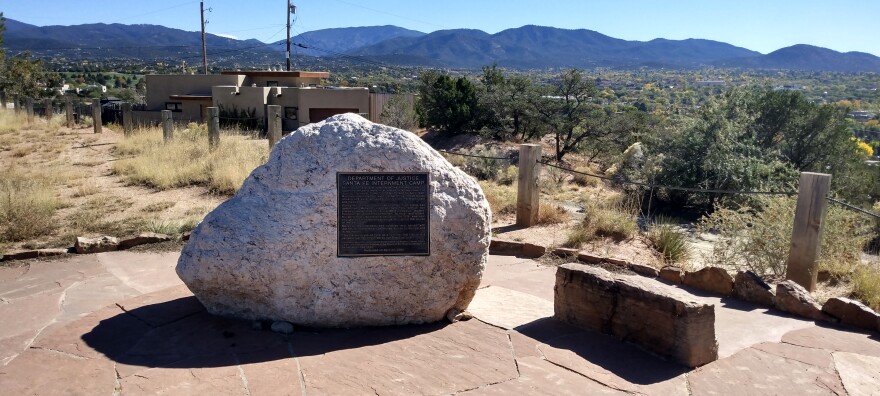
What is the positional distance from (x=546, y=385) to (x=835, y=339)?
2539mm

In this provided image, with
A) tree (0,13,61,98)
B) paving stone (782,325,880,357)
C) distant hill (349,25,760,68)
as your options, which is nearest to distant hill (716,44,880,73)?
distant hill (349,25,760,68)

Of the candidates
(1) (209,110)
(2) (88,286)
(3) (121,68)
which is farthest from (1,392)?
(3) (121,68)

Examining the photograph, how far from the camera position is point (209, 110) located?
42.4 ft

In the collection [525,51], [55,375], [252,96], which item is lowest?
[55,375]

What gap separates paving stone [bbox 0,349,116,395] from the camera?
361 cm

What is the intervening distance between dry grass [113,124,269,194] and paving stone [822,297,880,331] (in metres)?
8.20

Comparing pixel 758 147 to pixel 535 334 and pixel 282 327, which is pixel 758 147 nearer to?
pixel 535 334

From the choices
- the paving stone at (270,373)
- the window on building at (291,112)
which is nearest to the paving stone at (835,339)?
the paving stone at (270,373)

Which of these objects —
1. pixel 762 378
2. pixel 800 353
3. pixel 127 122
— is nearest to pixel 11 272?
pixel 762 378

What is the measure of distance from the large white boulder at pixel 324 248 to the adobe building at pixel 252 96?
18134 millimetres

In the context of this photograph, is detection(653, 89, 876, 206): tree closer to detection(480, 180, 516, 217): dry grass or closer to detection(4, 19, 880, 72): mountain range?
detection(480, 180, 516, 217): dry grass

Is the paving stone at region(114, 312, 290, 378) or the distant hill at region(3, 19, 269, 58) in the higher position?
the distant hill at region(3, 19, 269, 58)

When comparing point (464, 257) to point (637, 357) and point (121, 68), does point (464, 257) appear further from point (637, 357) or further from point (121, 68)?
point (121, 68)

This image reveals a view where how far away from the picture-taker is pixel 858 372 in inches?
162
